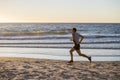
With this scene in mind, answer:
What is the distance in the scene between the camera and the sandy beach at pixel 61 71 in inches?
412

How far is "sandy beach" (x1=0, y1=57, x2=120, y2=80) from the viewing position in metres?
10.5

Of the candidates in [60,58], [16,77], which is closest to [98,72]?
[16,77]

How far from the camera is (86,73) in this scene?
11.2 metres

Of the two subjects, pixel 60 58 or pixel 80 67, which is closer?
pixel 80 67

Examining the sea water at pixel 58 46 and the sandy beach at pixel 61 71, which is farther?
the sea water at pixel 58 46

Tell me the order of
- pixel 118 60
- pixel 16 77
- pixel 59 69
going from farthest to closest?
pixel 118 60 < pixel 59 69 < pixel 16 77

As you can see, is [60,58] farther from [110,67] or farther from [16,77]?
[16,77]

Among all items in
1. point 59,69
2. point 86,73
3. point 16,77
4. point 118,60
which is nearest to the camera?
point 16,77

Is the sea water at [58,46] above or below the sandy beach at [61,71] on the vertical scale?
below

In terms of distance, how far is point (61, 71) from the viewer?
11523 millimetres

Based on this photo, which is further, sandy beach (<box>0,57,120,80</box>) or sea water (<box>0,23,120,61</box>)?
sea water (<box>0,23,120,61</box>)

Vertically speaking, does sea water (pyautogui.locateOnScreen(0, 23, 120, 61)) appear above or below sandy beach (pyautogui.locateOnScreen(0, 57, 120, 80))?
below

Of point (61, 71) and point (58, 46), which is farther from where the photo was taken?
point (58, 46)

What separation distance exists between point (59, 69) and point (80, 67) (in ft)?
3.63
